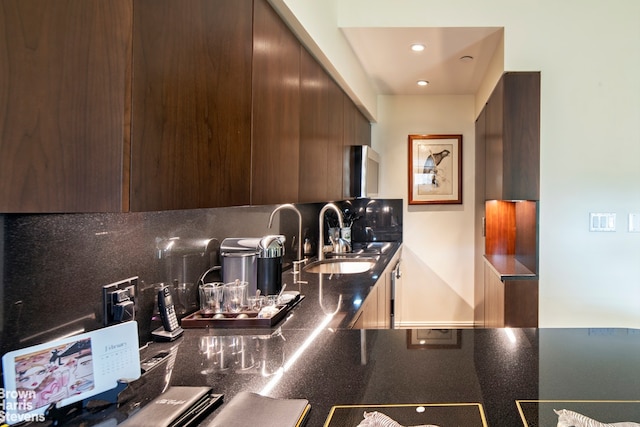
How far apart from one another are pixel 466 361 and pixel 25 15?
3.96 feet

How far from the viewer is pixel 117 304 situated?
1.14m

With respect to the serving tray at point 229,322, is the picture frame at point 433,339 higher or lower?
lower

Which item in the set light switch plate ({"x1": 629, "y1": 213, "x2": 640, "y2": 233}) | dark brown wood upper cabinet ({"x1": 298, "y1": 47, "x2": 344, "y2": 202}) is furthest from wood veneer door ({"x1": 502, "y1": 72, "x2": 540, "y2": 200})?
dark brown wood upper cabinet ({"x1": 298, "y1": 47, "x2": 344, "y2": 202})

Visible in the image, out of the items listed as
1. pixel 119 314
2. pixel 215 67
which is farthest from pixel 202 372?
pixel 215 67

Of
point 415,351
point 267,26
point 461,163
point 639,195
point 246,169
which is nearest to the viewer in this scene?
point 415,351

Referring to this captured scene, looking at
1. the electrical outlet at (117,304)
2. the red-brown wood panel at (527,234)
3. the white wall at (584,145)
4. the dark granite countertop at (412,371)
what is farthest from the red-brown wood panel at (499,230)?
the electrical outlet at (117,304)

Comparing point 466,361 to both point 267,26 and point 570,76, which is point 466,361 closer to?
point 267,26

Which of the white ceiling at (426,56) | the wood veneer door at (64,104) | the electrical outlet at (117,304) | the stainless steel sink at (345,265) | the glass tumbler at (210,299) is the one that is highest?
the white ceiling at (426,56)

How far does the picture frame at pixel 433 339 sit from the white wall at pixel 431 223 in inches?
118

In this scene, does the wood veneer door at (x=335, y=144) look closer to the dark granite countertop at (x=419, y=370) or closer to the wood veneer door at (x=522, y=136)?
the wood veneer door at (x=522, y=136)

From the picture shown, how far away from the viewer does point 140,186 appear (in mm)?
809

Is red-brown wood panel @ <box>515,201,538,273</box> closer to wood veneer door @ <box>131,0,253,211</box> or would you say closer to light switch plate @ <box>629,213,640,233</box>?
light switch plate @ <box>629,213,640,233</box>

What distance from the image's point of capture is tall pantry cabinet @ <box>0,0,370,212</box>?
68cm

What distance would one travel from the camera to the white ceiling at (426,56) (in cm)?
276
